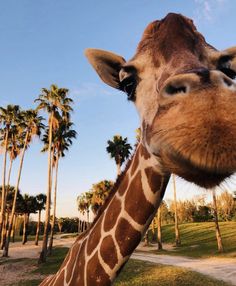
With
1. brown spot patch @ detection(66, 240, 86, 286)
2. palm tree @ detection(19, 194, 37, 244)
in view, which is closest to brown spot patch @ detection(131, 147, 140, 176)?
brown spot patch @ detection(66, 240, 86, 286)

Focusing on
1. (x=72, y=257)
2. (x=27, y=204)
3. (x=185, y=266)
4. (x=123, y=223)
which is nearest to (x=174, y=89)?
(x=123, y=223)

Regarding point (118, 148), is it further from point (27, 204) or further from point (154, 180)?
point (154, 180)

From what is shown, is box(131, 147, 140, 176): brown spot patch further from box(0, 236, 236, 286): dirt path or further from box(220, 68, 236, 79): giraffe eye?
box(0, 236, 236, 286): dirt path

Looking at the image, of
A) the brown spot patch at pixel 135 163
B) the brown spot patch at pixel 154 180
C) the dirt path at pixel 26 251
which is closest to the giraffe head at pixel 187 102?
the brown spot patch at pixel 154 180

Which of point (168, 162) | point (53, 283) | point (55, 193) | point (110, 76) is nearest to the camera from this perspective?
point (168, 162)

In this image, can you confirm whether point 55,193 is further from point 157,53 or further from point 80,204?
point 80,204

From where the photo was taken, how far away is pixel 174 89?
81.9 inches

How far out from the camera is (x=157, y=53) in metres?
2.71

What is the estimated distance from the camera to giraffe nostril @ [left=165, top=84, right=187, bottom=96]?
2006 millimetres

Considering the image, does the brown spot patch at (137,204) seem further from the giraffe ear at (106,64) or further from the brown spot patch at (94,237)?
the giraffe ear at (106,64)

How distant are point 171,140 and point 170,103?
27 centimetres

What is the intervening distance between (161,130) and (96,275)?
190cm

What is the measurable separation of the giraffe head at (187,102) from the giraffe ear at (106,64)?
0.44 metres

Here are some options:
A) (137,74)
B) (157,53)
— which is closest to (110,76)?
(137,74)
